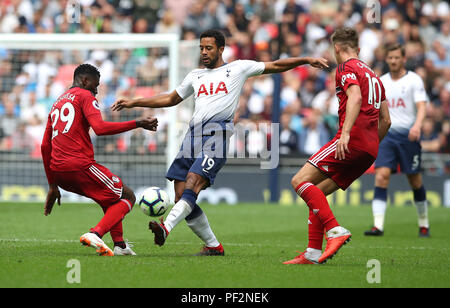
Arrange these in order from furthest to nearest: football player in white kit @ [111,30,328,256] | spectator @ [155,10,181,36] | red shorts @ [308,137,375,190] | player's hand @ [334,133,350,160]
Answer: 1. spectator @ [155,10,181,36]
2. football player in white kit @ [111,30,328,256]
3. red shorts @ [308,137,375,190]
4. player's hand @ [334,133,350,160]

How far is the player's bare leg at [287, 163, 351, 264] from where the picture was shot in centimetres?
712

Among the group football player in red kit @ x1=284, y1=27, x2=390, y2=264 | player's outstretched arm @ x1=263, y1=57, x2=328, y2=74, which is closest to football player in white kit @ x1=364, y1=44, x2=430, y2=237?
player's outstretched arm @ x1=263, y1=57, x2=328, y2=74

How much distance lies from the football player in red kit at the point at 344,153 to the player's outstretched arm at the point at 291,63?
0.21 m

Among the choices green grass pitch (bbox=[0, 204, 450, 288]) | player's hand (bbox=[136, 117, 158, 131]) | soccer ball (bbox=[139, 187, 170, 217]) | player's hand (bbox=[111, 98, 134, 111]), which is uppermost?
player's hand (bbox=[111, 98, 134, 111])

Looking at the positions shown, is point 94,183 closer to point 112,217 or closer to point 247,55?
point 112,217

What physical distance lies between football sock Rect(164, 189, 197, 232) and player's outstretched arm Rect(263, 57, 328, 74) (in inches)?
62.5

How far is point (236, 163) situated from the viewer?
1680 cm

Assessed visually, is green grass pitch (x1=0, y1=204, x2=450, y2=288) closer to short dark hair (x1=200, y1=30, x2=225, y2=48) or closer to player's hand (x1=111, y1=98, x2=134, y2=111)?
player's hand (x1=111, y1=98, x2=134, y2=111)

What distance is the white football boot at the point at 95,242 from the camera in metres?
7.39

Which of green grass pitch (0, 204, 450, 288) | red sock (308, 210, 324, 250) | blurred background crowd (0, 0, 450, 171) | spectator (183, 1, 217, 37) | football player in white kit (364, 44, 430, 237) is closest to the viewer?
green grass pitch (0, 204, 450, 288)

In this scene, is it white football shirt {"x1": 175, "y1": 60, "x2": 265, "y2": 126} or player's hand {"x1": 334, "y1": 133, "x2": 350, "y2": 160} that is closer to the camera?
player's hand {"x1": 334, "y1": 133, "x2": 350, "y2": 160}

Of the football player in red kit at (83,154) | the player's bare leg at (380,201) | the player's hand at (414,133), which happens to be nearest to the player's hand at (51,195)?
the football player in red kit at (83,154)

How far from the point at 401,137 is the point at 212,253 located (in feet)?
14.9
